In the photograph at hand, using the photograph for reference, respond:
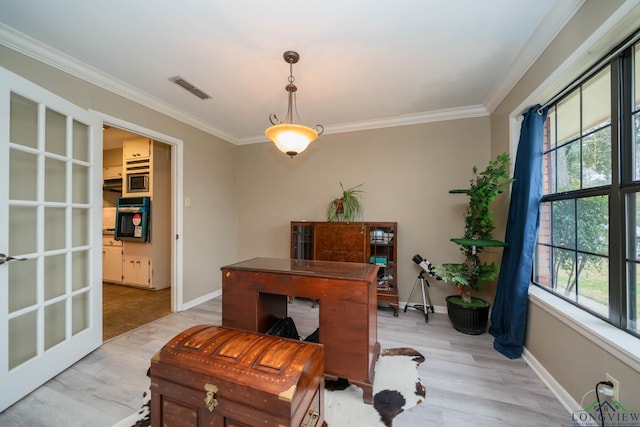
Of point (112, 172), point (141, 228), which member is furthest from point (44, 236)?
point (112, 172)

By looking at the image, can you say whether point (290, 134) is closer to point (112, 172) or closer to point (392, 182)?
point (392, 182)

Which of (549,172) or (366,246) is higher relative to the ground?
(549,172)

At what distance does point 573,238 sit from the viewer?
1.78m

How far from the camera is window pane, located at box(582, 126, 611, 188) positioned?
1482 millimetres

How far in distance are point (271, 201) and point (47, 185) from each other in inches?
98.7

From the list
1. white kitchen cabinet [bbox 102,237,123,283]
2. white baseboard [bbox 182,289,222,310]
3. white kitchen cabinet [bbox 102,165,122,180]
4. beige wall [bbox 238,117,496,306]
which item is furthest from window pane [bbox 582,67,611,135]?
white kitchen cabinet [bbox 102,165,122,180]

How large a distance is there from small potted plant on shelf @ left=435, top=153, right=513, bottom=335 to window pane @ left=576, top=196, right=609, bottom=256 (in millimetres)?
637

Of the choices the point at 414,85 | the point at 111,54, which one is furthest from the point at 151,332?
the point at 414,85

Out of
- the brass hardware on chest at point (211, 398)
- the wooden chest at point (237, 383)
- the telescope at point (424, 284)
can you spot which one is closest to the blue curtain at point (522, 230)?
the telescope at point (424, 284)

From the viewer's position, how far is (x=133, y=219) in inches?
163

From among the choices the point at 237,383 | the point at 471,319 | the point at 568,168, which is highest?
the point at 568,168

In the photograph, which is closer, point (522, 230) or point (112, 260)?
point (522, 230)

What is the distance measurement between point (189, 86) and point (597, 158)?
11.4 feet

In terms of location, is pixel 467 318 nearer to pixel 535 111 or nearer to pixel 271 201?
pixel 535 111
